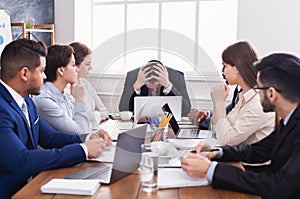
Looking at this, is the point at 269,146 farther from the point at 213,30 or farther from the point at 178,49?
the point at 213,30

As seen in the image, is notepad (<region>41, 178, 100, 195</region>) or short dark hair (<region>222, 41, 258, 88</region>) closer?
notepad (<region>41, 178, 100, 195</region>)

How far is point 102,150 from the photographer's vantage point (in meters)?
1.63

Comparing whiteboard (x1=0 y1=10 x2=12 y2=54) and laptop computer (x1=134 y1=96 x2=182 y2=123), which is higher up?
whiteboard (x1=0 y1=10 x2=12 y2=54)

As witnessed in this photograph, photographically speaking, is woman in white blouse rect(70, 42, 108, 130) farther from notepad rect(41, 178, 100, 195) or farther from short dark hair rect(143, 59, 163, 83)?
notepad rect(41, 178, 100, 195)

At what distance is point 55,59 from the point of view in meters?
2.35

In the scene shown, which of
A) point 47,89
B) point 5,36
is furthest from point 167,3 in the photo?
point 47,89

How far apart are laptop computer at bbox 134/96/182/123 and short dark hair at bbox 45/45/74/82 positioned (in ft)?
1.77

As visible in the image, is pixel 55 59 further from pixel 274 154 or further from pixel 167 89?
pixel 274 154

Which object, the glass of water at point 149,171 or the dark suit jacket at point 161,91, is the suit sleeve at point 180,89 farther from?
the glass of water at point 149,171

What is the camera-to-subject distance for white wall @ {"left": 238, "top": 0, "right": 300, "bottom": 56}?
374cm

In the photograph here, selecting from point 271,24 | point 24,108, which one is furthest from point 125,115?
point 271,24

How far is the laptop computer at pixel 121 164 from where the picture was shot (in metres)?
1.37

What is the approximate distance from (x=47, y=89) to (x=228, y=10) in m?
2.55

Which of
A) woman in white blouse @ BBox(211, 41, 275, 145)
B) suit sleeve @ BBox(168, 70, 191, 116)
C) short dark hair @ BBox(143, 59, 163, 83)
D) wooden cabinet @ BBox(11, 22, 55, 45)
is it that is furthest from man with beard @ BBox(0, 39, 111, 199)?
wooden cabinet @ BBox(11, 22, 55, 45)
